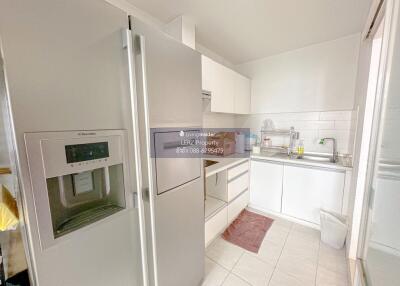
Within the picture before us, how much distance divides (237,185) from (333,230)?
3.54 feet

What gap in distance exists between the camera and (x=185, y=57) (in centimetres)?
103

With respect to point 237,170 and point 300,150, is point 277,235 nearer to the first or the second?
point 237,170

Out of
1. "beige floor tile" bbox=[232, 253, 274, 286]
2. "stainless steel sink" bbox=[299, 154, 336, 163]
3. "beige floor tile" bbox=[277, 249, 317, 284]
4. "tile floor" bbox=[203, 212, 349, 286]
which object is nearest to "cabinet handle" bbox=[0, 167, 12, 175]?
"tile floor" bbox=[203, 212, 349, 286]

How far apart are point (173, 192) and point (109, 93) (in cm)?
64

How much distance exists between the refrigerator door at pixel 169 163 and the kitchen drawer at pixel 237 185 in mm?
785

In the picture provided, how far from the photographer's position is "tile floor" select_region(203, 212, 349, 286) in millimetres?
1390

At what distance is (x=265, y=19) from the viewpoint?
1622 millimetres

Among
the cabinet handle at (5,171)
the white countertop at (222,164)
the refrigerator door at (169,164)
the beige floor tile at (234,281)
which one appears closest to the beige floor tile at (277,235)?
the beige floor tile at (234,281)

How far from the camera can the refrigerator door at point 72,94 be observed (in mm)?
502

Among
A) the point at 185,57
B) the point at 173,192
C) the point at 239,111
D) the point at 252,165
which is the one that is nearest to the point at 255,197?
the point at 252,165

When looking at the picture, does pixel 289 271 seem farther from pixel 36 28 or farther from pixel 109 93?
pixel 36 28

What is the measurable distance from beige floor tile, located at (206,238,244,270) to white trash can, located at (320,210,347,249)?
95 cm

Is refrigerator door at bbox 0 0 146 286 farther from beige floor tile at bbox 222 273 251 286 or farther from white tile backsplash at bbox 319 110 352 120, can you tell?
white tile backsplash at bbox 319 110 352 120

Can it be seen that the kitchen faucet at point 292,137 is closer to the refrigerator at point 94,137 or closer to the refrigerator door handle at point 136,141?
the refrigerator at point 94,137
